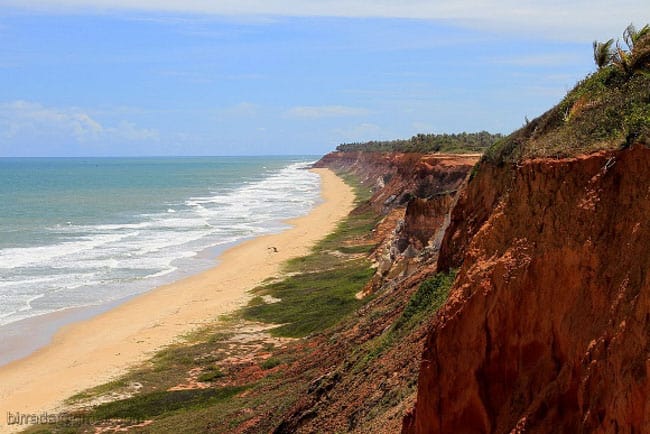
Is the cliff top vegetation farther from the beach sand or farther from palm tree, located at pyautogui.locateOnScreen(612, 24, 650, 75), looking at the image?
the beach sand

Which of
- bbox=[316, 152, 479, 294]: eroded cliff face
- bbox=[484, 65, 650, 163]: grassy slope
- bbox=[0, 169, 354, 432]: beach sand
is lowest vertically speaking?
bbox=[0, 169, 354, 432]: beach sand

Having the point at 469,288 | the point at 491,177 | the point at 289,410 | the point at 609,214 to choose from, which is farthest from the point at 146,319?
the point at 609,214

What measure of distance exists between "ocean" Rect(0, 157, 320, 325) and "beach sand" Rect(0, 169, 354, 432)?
3.07 m

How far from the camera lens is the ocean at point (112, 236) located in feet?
153

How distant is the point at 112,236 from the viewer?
7212 cm

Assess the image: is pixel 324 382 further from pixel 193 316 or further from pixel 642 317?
pixel 193 316

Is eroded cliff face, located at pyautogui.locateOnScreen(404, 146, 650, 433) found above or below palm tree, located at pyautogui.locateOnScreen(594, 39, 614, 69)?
below

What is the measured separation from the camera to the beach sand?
92.8ft

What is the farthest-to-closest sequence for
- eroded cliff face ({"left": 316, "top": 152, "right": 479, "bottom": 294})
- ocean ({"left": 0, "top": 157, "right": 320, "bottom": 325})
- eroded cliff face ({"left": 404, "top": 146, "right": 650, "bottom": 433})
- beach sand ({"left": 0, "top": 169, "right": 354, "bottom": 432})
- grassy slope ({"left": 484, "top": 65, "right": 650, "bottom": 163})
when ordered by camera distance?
ocean ({"left": 0, "top": 157, "right": 320, "bottom": 325}) < eroded cliff face ({"left": 316, "top": 152, "right": 479, "bottom": 294}) < beach sand ({"left": 0, "top": 169, "right": 354, "bottom": 432}) < grassy slope ({"left": 484, "top": 65, "right": 650, "bottom": 163}) < eroded cliff face ({"left": 404, "top": 146, "right": 650, "bottom": 433})

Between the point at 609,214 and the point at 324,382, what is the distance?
1116cm

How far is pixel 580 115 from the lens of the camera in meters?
11.4

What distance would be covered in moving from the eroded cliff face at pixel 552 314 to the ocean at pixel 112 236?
110 ft

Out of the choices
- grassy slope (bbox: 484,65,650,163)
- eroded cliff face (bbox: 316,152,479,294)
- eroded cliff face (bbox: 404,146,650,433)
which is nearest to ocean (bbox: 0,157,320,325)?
eroded cliff face (bbox: 316,152,479,294)

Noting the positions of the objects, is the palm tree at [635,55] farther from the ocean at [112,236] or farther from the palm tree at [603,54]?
the ocean at [112,236]
